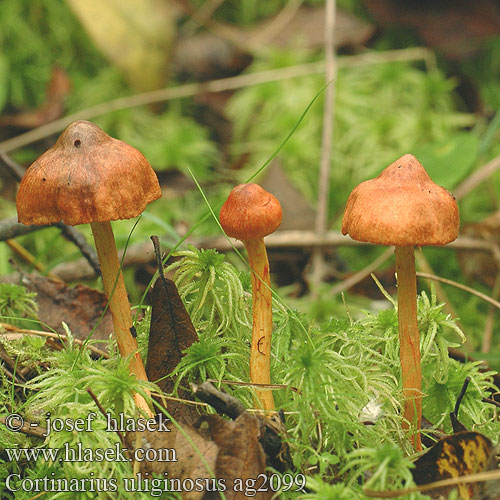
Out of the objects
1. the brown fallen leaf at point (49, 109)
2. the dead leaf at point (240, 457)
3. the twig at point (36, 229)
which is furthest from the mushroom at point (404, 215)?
the brown fallen leaf at point (49, 109)

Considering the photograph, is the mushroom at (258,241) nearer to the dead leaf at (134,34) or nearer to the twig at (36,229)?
the twig at (36,229)

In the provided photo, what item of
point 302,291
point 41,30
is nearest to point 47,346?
point 302,291

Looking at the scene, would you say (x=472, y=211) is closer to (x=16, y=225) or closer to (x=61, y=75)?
(x=16, y=225)

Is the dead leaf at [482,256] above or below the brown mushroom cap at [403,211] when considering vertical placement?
above

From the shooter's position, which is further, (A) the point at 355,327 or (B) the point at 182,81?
(B) the point at 182,81

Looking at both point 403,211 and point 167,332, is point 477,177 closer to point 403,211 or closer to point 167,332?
point 403,211
